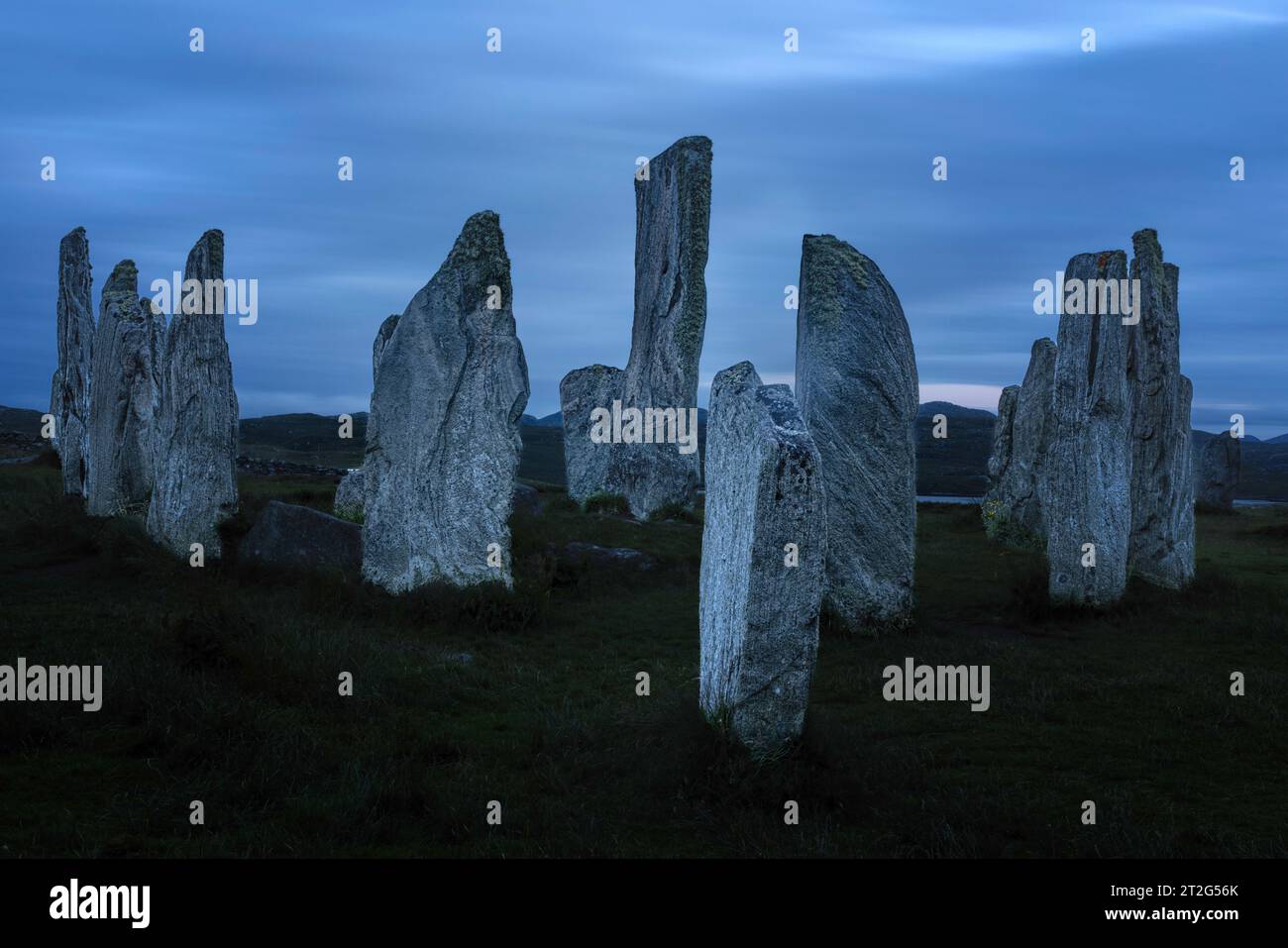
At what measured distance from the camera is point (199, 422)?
595 inches

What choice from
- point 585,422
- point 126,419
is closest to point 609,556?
point 126,419

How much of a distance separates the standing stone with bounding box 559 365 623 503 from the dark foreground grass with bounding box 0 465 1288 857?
499 inches

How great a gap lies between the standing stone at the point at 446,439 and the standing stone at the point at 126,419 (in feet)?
23.6

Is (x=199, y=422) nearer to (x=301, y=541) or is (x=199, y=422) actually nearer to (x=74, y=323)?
(x=301, y=541)

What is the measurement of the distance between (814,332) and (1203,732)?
5.93 m

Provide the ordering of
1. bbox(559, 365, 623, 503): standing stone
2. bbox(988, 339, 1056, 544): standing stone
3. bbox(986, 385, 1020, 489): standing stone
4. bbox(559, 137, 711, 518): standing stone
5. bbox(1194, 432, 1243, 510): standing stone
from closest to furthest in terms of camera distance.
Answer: bbox(988, 339, 1056, 544): standing stone < bbox(559, 137, 711, 518): standing stone < bbox(986, 385, 1020, 489): standing stone < bbox(559, 365, 623, 503): standing stone < bbox(1194, 432, 1243, 510): standing stone

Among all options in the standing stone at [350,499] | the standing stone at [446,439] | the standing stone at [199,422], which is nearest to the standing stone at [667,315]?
the standing stone at [350,499]

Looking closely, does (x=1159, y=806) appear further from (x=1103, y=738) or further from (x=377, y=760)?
(x=377, y=760)

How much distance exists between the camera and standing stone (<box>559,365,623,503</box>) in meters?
26.5

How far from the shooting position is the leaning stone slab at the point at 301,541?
14.1 m

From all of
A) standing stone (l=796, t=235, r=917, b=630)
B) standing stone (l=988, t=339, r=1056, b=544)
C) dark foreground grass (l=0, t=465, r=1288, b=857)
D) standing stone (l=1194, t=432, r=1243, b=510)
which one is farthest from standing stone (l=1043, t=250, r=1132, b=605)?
standing stone (l=1194, t=432, r=1243, b=510)

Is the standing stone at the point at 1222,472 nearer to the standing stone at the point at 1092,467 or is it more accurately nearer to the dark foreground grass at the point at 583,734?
the dark foreground grass at the point at 583,734

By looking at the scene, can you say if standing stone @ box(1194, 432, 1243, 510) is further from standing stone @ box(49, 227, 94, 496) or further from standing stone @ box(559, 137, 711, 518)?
standing stone @ box(49, 227, 94, 496)
